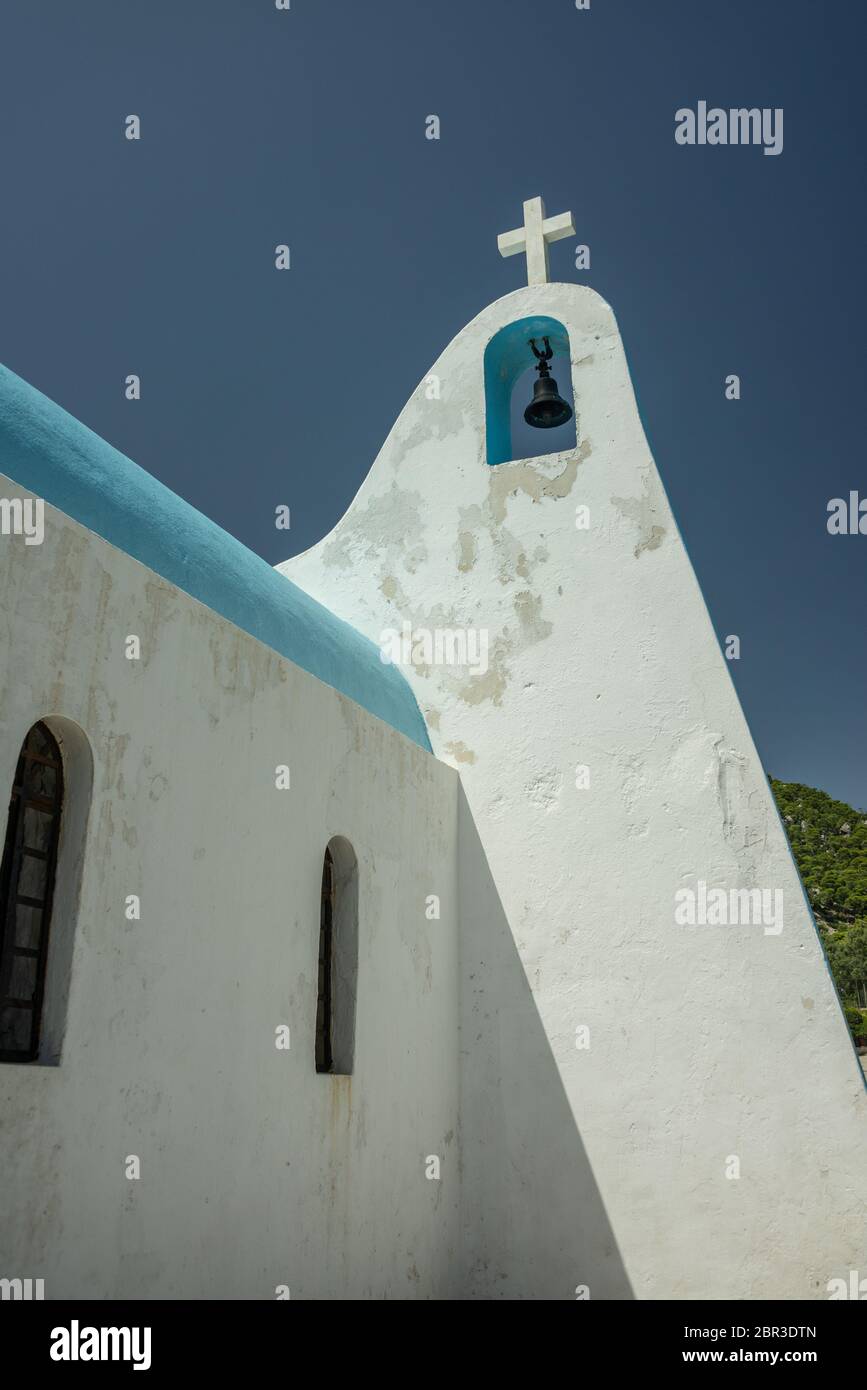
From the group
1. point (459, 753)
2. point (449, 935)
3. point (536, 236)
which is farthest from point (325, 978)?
point (536, 236)

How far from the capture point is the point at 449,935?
22.9ft

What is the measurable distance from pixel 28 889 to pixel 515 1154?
13.0ft

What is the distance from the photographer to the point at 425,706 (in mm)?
7648

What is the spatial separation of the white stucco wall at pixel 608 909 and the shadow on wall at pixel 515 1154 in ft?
0.04

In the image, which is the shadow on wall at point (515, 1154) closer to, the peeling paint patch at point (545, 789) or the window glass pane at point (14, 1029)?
the peeling paint patch at point (545, 789)


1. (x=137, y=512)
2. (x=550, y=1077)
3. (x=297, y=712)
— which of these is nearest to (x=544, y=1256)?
(x=550, y=1077)

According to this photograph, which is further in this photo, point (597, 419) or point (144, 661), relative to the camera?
point (597, 419)

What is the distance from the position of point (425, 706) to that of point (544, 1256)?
3.43 m

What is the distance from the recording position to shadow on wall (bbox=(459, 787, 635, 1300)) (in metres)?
6.37

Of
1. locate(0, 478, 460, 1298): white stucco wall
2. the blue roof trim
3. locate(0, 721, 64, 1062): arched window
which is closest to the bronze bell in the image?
the blue roof trim

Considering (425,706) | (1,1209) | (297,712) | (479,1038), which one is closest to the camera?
(1,1209)

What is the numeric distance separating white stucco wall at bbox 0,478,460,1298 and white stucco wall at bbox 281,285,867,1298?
0.90 m
